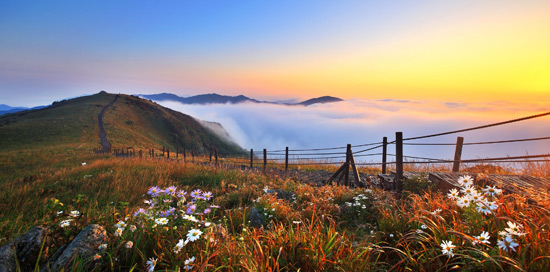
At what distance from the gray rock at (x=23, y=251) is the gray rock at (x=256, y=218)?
2.36m

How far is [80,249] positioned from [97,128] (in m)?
57.4

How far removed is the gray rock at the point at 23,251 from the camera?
6.01 ft

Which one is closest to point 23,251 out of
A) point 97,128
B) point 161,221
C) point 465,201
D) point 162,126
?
point 161,221

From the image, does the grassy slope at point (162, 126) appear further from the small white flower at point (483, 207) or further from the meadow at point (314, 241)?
the small white flower at point (483, 207)

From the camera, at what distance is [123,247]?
2.17 metres

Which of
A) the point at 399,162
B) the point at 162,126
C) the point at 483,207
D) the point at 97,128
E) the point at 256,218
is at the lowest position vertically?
the point at 256,218

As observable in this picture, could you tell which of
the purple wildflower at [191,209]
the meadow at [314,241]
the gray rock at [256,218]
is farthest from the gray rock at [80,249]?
the gray rock at [256,218]

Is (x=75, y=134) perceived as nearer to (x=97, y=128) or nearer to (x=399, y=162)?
(x=97, y=128)

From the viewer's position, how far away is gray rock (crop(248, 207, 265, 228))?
152 inches

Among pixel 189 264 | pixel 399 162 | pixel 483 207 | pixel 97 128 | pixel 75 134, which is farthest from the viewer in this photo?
pixel 97 128

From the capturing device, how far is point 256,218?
13.0 ft

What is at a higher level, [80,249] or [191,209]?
[191,209]

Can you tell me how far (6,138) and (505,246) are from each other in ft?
183

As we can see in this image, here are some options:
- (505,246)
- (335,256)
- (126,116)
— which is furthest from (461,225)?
(126,116)
